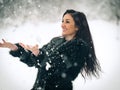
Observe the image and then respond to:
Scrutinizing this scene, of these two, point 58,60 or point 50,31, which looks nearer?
Answer: point 58,60

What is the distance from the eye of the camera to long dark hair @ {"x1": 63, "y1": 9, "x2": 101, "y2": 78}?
8.16ft

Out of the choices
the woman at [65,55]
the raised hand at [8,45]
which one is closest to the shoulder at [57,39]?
the woman at [65,55]

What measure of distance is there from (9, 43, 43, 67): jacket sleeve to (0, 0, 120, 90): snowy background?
0.04 m

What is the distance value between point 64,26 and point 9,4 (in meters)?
0.45

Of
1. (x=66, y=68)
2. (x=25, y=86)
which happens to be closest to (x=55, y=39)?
(x=66, y=68)

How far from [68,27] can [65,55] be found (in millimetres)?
199

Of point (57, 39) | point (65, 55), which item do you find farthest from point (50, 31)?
point (65, 55)

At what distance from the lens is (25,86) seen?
8.37 ft

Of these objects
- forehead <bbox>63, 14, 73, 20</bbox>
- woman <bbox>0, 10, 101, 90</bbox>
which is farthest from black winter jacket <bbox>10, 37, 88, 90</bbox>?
forehead <bbox>63, 14, 73, 20</bbox>

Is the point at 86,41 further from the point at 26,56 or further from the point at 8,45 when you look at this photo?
the point at 8,45

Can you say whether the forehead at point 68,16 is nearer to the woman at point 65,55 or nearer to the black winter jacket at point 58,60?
the woman at point 65,55

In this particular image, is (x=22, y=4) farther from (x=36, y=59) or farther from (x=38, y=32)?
(x=36, y=59)

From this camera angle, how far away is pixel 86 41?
2.50 metres

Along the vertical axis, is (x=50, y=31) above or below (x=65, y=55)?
above
